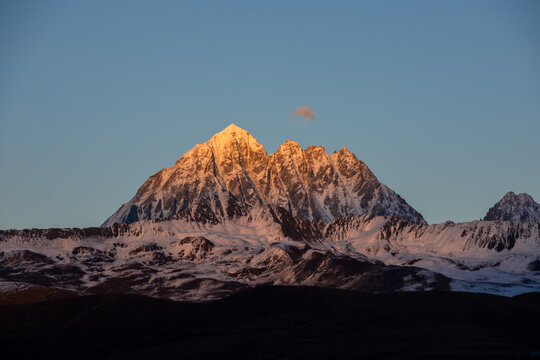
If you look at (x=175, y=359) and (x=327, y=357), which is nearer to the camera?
(x=327, y=357)

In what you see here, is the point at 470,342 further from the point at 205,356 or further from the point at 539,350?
the point at 205,356

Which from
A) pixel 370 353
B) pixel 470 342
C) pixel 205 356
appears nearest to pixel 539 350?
pixel 470 342

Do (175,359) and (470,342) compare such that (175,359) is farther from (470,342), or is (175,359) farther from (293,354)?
(470,342)

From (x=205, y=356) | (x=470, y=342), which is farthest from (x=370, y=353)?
(x=205, y=356)

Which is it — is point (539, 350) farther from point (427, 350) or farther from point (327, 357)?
point (327, 357)

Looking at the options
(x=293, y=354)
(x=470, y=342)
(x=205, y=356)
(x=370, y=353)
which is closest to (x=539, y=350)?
(x=470, y=342)

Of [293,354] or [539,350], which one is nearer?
[539,350]

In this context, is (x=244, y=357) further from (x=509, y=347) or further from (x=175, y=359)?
(x=509, y=347)
